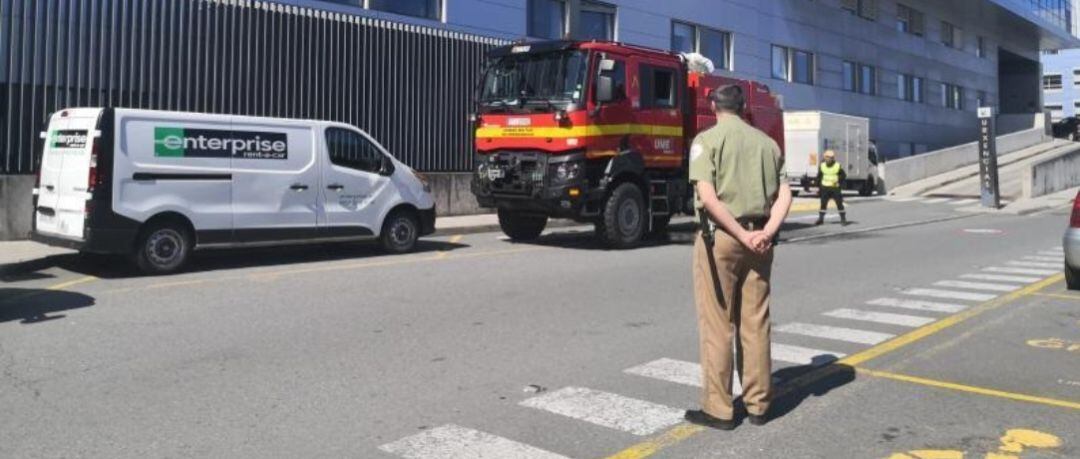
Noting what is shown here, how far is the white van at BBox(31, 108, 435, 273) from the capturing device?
9.92 meters

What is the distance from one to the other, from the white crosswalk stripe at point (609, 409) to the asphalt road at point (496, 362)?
0.02m

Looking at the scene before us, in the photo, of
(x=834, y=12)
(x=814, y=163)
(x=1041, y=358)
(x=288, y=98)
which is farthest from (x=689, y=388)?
(x=834, y=12)

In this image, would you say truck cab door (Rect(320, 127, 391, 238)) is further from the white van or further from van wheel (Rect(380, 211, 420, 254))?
van wheel (Rect(380, 211, 420, 254))

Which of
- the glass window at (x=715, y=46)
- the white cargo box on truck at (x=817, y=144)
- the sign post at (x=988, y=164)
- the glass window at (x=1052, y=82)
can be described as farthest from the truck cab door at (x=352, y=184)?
the glass window at (x=1052, y=82)

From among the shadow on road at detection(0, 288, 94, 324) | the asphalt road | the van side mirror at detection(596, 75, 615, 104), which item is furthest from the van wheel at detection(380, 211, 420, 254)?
the shadow on road at detection(0, 288, 94, 324)

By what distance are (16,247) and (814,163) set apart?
2434cm

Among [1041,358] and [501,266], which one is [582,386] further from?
[501,266]

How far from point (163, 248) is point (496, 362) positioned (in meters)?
5.77

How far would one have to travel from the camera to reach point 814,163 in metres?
30.2

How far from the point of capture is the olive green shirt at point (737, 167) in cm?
457

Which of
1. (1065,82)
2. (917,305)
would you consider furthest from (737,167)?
(1065,82)

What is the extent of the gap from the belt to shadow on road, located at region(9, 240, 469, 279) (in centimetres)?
797

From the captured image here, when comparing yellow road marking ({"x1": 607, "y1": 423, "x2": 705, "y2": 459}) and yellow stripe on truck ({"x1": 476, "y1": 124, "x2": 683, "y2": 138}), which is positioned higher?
yellow stripe on truck ({"x1": 476, "y1": 124, "x2": 683, "y2": 138})

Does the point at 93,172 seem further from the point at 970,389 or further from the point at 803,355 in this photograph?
the point at 970,389
